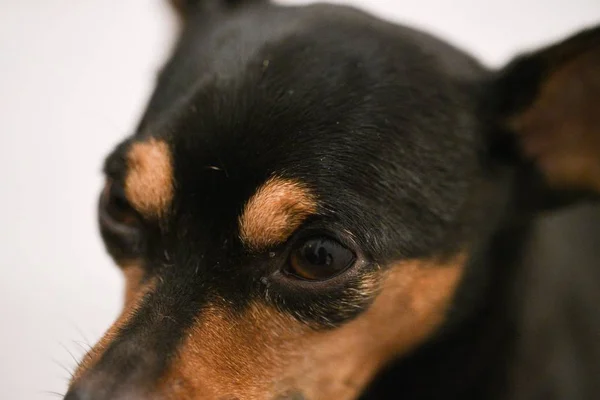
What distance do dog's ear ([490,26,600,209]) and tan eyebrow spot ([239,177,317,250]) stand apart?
1.60 feet

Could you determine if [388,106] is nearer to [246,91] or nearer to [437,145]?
[437,145]

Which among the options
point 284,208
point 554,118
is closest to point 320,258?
point 284,208

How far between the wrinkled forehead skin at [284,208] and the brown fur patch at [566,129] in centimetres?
18

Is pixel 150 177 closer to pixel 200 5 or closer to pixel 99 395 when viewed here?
pixel 99 395

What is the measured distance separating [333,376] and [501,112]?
617mm

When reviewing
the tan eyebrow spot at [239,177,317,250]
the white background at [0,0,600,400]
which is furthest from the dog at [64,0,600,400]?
the white background at [0,0,600,400]

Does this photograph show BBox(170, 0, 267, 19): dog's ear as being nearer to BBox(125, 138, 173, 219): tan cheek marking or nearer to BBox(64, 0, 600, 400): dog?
BBox(64, 0, 600, 400): dog

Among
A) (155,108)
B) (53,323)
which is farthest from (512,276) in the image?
(53,323)

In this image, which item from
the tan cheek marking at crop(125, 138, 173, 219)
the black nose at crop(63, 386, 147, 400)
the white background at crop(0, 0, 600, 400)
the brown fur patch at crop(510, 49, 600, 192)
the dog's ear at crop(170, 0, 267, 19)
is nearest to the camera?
the black nose at crop(63, 386, 147, 400)

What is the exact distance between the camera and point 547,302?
1582mm

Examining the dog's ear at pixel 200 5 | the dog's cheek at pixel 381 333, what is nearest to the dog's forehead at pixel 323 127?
the dog's cheek at pixel 381 333

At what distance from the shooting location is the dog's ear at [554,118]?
125 centimetres

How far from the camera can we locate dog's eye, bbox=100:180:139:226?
1281 mm

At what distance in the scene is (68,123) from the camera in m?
2.57
